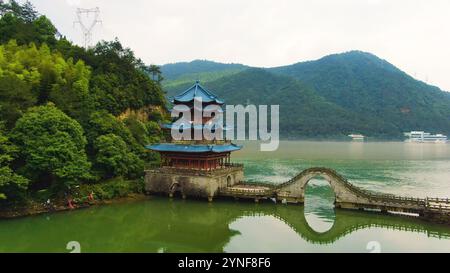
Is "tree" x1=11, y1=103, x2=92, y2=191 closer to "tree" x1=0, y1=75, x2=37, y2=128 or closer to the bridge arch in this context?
"tree" x1=0, y1=75, x2=37, y2=128

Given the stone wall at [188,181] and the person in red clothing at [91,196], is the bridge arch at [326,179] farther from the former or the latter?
the person in red clothing at [91,196]

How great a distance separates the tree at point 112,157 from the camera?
35406 millimetres

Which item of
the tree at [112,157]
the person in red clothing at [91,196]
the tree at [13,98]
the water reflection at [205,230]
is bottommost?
the water reflection at [205,230]

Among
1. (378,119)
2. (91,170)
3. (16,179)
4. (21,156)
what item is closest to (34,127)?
(21,156)

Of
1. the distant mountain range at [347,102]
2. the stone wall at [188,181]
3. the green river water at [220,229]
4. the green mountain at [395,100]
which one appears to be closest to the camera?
the green river water at [220,229]

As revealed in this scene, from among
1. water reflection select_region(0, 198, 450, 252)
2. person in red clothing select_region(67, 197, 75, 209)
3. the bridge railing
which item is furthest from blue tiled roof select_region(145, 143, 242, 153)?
person in red clothing select_region(67, 197, 75, 209)

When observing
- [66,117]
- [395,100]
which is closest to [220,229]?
[66,117]

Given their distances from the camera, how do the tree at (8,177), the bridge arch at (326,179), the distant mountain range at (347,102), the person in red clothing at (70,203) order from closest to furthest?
1. the tree at (8,177)
2. the person in red clothing at (70,203)
3. the bridge arch at (326,179)
4. the distant mountain range at (347,102)

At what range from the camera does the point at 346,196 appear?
32750mm

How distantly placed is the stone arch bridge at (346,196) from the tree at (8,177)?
678 inches

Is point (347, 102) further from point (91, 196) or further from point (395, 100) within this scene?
point (91, 196)

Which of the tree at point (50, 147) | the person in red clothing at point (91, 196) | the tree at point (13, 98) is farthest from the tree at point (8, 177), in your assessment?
the person in red clothing at point (91, 196)
